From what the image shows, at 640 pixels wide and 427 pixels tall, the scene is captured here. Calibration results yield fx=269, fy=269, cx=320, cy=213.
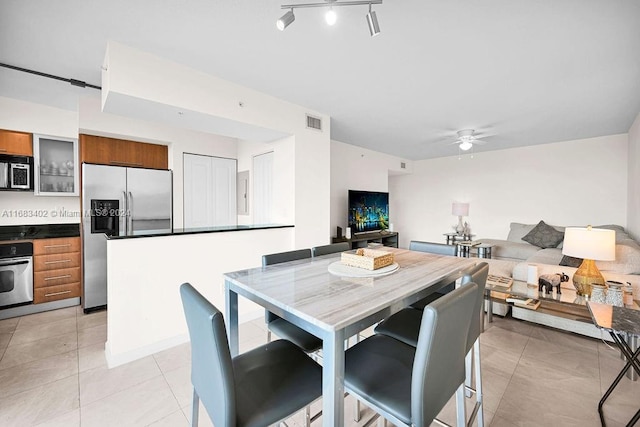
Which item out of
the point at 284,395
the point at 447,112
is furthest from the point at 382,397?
the point at 447,112

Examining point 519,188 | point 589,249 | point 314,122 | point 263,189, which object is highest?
point 314,122

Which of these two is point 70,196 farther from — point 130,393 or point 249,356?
point 249,356

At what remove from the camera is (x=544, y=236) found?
16.0ft

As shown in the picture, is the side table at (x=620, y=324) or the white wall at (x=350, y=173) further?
the white wall at (x=350, y=173)

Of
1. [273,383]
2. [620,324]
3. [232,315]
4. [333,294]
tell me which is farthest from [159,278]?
[620,324]

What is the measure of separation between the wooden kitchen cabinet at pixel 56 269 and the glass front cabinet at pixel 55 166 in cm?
62

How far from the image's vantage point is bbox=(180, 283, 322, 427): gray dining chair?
0.87 m

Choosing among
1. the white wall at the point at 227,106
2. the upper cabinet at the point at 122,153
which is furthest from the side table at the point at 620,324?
the upper cabinet at the point at 122,153

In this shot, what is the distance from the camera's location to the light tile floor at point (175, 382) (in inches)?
64.7

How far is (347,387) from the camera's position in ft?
3.64

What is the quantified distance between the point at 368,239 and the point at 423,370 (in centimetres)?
411

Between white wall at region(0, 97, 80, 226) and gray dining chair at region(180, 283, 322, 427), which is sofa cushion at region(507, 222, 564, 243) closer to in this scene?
gray dining chair at region(180, 283, 322, 427)

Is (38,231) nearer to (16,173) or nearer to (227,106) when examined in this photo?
(16,173)

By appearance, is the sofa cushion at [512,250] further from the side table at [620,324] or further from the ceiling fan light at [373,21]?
the ceiling fan light at [373,21]
